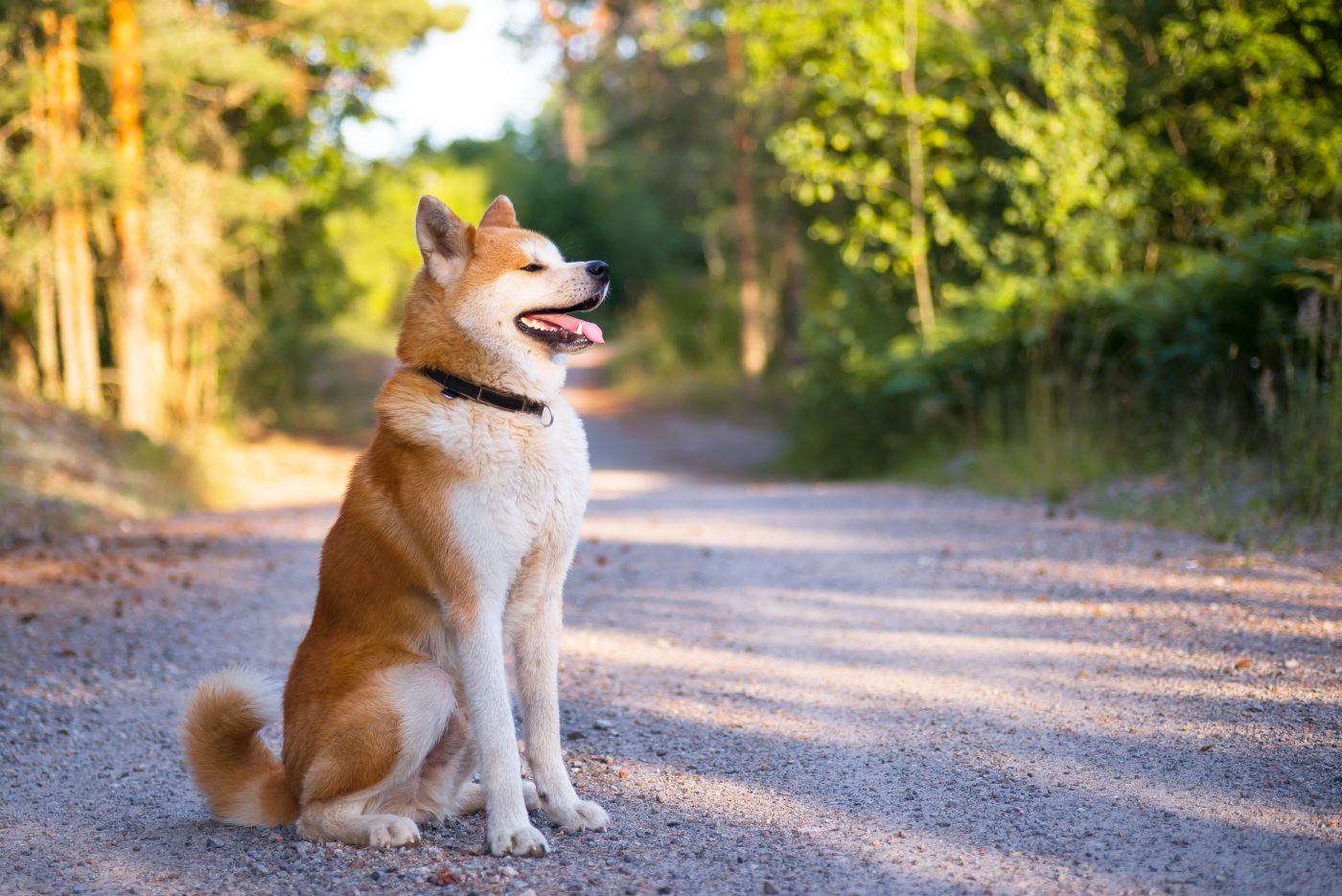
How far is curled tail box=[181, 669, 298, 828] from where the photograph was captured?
3.83m

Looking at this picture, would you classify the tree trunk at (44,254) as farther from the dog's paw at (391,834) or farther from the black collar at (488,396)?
the dog's paw at (391,834)

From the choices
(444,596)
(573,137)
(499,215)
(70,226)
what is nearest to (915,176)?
(70,226)

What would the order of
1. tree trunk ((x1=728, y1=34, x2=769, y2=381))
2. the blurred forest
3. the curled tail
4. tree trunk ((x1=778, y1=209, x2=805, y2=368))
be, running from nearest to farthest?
the curled tail
the blurred forest
tree trunk ((x1=728, y1=34, x2=769, y2=381))
tree trunk ((x1=778, y1=209, x2=805, y2=368))

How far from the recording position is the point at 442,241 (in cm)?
404

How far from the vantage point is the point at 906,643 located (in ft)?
20.8

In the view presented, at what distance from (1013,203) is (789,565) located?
8157 mm

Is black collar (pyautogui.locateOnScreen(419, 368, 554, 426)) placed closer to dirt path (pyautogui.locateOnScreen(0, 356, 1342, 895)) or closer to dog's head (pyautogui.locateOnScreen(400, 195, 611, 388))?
dog's head (pyautogui.locateOnScreen(400, 195, 611, 388))

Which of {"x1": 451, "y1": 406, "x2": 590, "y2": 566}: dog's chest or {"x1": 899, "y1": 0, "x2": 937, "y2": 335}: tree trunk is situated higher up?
{"x1": 899, "y1": 0, "x2": 937, "y2": 335}: tree trunk

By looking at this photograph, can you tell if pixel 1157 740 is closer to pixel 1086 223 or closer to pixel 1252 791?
pixel 1252 791

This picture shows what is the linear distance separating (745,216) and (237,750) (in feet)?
79.8

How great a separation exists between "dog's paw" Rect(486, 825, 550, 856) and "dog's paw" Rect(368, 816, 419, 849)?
0.26 meters

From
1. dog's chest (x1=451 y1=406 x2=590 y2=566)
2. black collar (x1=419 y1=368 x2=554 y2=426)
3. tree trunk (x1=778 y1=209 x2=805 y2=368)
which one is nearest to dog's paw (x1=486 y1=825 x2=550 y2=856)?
dog's chest (x1=451 y1=406 x2=590 y2=566)

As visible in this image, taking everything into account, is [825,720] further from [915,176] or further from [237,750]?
[915,176]

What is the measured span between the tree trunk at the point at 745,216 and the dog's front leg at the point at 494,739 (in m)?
21.7
